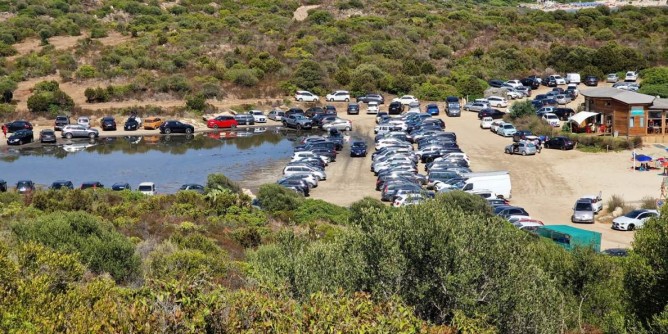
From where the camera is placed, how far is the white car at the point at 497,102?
63606 mm

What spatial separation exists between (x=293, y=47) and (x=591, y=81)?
1156 inches

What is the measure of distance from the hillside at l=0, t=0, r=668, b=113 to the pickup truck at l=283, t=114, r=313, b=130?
8.82 metres

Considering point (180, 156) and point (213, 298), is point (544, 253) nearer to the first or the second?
point (213, 298)

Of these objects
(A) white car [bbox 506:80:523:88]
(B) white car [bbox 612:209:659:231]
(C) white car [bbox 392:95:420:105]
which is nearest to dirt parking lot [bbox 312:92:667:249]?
(B) white car [bbox 612:209:659:231]

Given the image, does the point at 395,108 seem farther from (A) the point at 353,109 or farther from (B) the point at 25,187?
(B) the point at 25,187

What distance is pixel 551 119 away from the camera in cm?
5528

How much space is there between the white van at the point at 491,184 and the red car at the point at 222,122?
27.4 m

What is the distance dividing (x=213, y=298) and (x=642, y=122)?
4512 centimetres

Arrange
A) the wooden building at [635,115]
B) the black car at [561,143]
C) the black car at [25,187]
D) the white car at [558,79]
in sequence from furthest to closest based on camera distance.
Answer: the white car at [558,79], the wooden building at [635,115], the black car at [561,143], the black car at [25,187]

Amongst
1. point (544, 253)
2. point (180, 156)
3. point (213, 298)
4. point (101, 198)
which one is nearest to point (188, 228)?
point (101, 198)

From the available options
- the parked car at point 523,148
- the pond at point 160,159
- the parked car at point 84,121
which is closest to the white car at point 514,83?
the pond at point 160,159

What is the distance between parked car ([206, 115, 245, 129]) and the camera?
197 ft

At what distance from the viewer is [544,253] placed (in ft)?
63.7

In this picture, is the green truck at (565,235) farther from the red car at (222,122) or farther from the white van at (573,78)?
the white van at (573,78)
